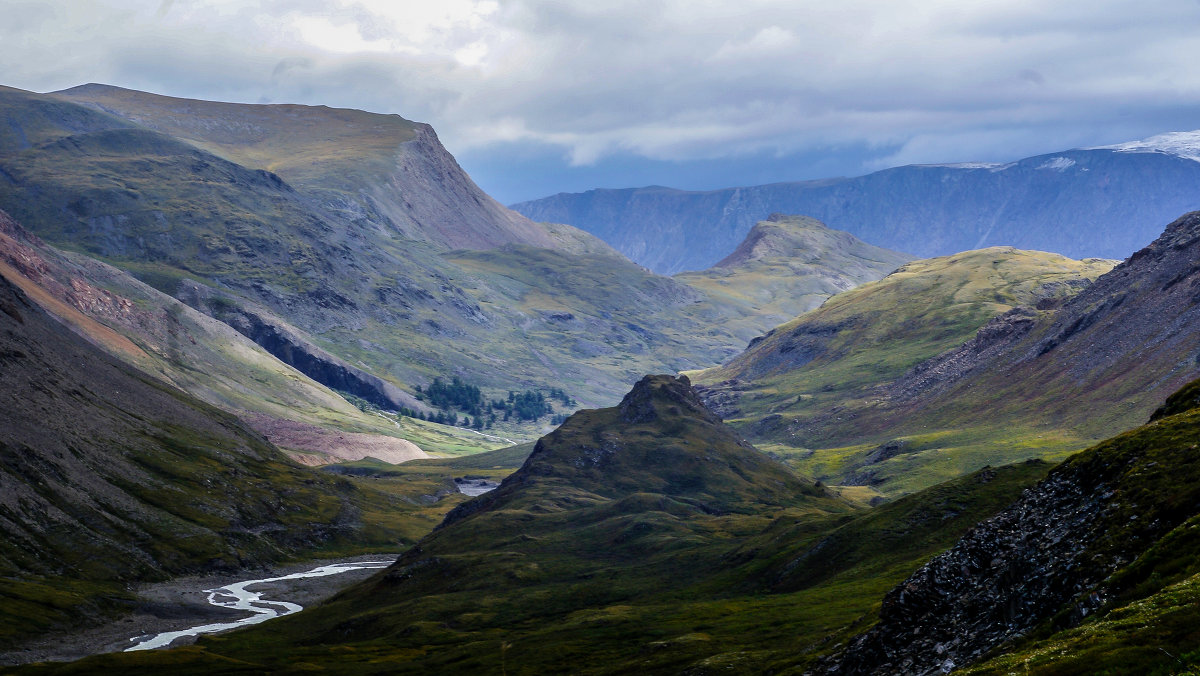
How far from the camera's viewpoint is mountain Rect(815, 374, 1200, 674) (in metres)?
45.1

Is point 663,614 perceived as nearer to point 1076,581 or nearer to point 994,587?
point 994,587

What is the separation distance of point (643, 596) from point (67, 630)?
101745 mm

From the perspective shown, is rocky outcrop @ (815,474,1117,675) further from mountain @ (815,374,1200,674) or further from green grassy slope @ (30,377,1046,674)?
green grassy slope @ (30,377,1046,674)

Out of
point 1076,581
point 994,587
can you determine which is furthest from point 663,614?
point 1076,581

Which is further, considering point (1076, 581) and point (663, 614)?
point (663, 614)

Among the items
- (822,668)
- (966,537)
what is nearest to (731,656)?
(822,668)

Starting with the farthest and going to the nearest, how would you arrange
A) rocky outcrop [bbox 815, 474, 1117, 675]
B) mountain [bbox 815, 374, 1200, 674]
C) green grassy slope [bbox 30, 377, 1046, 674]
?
green grassy slope [bbox 30, 377, 1046, 674] → rocky outcrop [bbox 815, 474, 1117, 675] → mountain [bbox 815, 374, 1200, 674]

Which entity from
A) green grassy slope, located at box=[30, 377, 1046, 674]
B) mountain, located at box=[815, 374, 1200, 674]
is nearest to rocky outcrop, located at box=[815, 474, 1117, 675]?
mountain, located at box=[815, 374, 1200, 674]

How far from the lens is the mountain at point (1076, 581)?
4509 centimetres

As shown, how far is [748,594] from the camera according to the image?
15988cm

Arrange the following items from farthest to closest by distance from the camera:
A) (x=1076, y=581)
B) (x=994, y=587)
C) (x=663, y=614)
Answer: (x=663, y=614)
(x=994, y=587)
(x=1076, y=581)

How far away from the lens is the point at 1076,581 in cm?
5700

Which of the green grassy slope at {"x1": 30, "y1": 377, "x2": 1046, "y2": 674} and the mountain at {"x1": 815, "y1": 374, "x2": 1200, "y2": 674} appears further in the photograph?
the green grassy slope at {"x1": 30, "y1": 377, "x2": 1046, "y2": 674}

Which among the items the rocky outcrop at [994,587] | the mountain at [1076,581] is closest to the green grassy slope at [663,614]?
the rocky outcrop at [994,587]
